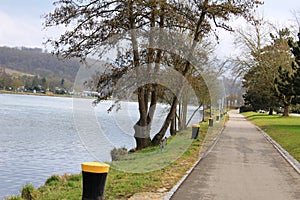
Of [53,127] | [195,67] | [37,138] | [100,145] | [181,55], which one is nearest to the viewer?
[100,145]

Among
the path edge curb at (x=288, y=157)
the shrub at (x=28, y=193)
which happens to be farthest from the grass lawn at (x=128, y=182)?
the path edge curb at (x=288, y=157)

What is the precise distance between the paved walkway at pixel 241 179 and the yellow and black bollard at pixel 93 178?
2.41 m

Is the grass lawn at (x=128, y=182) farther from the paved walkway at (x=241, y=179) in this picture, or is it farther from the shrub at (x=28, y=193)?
the paved walkway at (x=241, y=179)

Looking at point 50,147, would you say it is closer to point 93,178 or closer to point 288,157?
point 288,157

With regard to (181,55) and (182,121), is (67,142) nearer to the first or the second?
(181,55)

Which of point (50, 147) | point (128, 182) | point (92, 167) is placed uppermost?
point (92, 167)

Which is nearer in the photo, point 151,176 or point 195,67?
point 151,176

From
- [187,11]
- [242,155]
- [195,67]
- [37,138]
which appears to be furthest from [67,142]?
[242,155]

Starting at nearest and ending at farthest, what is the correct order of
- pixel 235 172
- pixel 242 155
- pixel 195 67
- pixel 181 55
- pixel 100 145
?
pixel 235 172 < pixel 242 155 < pixel 100 145 < pixel 181 55 < pixel 195 67

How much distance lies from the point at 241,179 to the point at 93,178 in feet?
18.1

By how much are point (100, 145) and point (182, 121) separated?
1643 centimetres

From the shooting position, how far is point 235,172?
480 inches

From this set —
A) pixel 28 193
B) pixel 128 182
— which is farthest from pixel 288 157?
pixel 28 193

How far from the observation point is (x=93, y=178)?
6574mm
